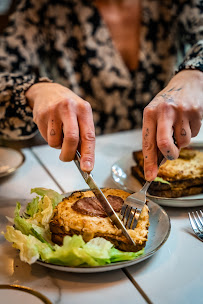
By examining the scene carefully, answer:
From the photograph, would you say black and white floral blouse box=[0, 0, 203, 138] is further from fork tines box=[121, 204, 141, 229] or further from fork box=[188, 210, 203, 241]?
fork tines box=[121, 204, 141, 229]

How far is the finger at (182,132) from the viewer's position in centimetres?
115

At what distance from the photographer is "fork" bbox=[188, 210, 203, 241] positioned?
3.64 ft

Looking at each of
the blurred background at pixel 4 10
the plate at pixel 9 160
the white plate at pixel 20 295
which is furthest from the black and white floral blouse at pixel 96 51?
the white plate at pixel 20 295

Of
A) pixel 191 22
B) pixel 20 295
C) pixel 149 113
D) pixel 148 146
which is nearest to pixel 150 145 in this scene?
pixel 148 146

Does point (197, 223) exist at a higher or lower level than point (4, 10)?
lower

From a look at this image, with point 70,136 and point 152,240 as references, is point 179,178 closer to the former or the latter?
point 152,240

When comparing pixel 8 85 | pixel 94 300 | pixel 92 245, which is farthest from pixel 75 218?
pixel 8 85

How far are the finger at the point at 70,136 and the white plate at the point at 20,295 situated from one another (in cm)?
44

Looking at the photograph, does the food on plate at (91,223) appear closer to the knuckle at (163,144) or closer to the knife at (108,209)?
the knife at (108,209)

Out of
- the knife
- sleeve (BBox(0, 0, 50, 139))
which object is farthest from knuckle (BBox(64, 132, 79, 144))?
sleeve (BBox(0, 0, 50, 139))

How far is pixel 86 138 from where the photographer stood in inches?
44.2

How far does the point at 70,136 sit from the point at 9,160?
707mm

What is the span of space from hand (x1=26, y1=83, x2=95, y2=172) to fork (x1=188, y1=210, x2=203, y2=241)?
40cm

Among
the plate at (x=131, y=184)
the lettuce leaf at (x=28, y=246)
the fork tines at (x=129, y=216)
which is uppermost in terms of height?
the lettuce leaf at (x=28, y=246)
